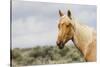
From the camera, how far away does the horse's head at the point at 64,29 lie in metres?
2.11

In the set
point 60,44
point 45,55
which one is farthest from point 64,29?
point 45,55

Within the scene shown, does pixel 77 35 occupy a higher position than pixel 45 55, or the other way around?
pixel 77 35

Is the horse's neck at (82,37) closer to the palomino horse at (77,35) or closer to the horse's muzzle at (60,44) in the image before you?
the palomino horse at (77,35)

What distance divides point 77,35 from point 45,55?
0.42 m

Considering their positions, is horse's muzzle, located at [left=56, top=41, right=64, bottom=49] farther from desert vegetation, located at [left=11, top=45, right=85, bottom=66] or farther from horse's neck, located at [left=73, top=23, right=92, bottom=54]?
horse's neck, located at [left=73, top=23, right=92, bottom=54]

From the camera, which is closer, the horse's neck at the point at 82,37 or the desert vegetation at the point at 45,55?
the desert vegetation at the point at 45,55

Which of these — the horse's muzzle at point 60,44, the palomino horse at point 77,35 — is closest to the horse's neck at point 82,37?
the palomino horse at point 77,35

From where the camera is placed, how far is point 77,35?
85.9 inches

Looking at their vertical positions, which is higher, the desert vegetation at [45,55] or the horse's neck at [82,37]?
the horse's neck at [82,37]

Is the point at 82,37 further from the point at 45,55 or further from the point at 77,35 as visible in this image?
the point at 45,55

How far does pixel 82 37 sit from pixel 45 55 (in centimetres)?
46

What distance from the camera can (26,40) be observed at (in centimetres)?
200

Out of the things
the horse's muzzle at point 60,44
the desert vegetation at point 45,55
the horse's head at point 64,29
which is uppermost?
the horse's head at point 64,29

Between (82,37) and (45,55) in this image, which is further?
(82,37)
